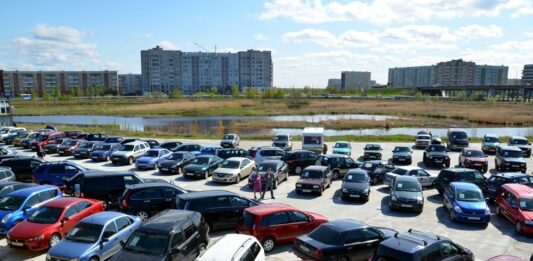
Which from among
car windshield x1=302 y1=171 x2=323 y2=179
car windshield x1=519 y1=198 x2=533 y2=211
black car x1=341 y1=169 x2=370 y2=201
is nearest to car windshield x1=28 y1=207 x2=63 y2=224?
car windshield x1=302 y1=171 x2=323 y2=179

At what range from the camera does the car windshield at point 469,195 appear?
17.0 meters

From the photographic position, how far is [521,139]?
116 ft

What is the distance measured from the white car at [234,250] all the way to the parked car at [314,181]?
10950mm

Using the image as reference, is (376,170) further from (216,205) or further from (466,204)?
(216,205)

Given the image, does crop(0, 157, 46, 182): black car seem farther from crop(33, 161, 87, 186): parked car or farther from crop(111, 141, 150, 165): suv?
crop(111, 141, 150, 165): suv

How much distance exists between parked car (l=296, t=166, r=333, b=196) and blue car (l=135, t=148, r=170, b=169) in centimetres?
1082

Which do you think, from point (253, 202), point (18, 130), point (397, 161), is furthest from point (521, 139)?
point (18, 130)

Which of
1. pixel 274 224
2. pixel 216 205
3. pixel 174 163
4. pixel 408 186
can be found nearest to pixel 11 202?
pixel 216 205

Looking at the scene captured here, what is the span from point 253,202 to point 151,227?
5.51 meters

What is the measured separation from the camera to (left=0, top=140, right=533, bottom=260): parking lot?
13375 millimetres

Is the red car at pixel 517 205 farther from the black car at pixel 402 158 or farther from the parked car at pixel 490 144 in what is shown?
the parked car at pixel 490 144

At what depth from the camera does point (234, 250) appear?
9.09 meters

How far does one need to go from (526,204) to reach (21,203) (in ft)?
61.7

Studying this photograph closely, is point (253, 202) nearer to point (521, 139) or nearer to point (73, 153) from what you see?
point (73, 153)
